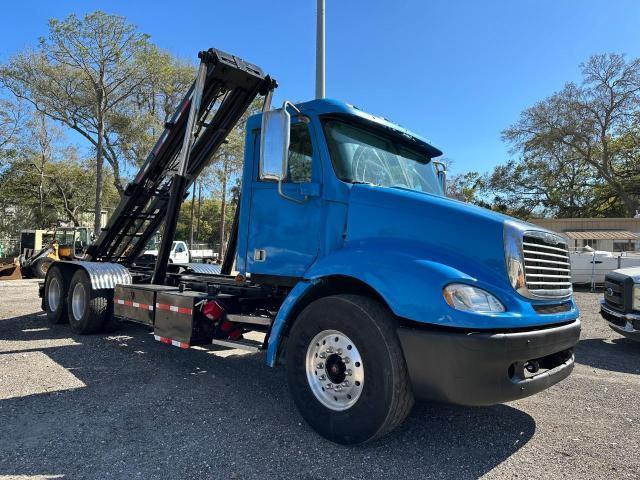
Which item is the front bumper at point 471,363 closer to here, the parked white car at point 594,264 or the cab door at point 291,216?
the cab door at point 291,216

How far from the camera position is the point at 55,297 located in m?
8.47

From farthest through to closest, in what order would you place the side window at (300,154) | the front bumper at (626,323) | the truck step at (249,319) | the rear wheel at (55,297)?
the rear wheel at (55,297) → the front bumper at (626,323) → the truck step at (249,319) → the side window at (300,154)

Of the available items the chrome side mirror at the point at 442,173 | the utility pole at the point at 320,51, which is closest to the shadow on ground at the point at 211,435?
the chrome side mirror at the point at 442,173

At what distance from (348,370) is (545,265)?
1.75 meters

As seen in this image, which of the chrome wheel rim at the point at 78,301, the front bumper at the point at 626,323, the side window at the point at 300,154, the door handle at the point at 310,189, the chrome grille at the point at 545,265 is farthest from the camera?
the chrome wheel rim at the point at 78,301

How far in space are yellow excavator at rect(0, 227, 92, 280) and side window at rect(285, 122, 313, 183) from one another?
17.5 metres

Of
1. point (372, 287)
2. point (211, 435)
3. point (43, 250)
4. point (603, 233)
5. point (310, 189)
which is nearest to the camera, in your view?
point (372, 287)

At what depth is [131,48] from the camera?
25.1 metres

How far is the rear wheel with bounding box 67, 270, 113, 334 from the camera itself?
7.27 metres

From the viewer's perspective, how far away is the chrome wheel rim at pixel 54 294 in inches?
329

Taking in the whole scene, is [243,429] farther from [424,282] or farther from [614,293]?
[614,293]

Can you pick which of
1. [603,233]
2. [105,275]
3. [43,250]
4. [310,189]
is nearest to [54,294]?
[105,275]

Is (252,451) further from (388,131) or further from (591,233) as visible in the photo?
(591,233)

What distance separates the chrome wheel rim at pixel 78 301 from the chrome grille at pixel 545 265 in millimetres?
6680
